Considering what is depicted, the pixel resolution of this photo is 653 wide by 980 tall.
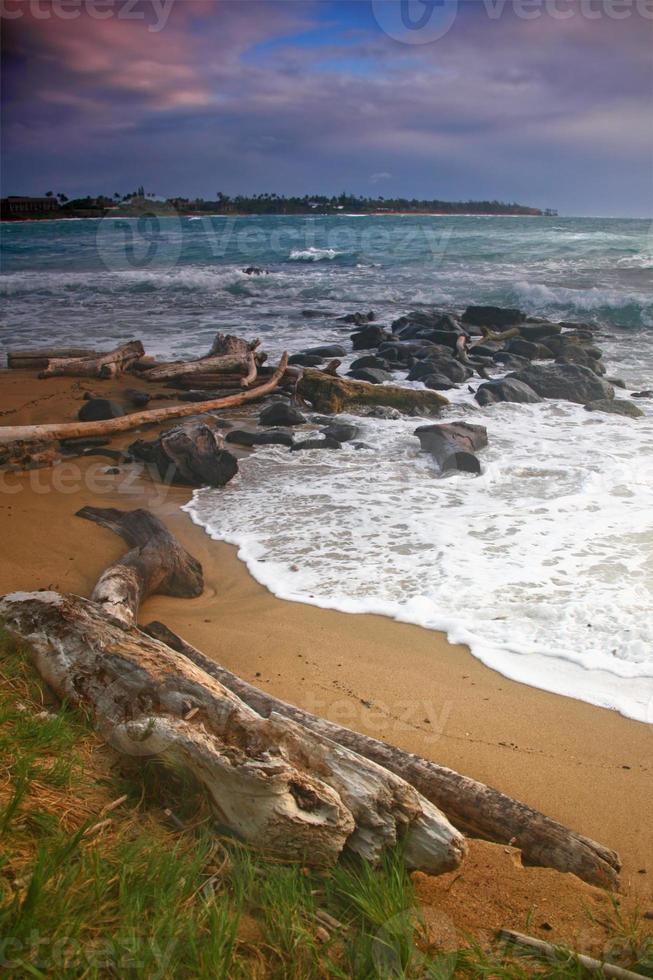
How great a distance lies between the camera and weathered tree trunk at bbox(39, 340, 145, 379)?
1179 centimetres

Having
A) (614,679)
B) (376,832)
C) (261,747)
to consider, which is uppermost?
(261,747)

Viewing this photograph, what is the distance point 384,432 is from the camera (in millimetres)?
9469

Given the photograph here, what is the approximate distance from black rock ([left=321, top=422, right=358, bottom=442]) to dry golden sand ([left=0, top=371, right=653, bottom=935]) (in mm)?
3273

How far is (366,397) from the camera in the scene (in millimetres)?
10766

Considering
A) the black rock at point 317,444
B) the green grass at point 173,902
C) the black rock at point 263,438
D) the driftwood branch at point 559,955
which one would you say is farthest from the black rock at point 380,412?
the driftwood branch at point 559,955

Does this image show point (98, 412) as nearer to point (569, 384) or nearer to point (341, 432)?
point (341, 432)

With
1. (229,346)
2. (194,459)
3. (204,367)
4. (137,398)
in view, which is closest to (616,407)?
(229,346)

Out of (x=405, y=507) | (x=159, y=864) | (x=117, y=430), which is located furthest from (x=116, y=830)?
(x=117, y=430)

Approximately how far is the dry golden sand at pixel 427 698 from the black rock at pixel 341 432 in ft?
10.7

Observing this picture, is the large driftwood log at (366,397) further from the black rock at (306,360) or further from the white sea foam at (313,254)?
the white sea foam at (313,254)

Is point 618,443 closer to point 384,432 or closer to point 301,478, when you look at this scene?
point 384,432

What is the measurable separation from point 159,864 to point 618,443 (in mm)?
8025

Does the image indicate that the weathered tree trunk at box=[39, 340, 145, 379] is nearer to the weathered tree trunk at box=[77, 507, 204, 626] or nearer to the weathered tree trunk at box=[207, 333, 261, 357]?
the weathered tree trunk at box=[207, 333, 261, 357]

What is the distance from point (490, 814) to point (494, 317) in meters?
17.4
